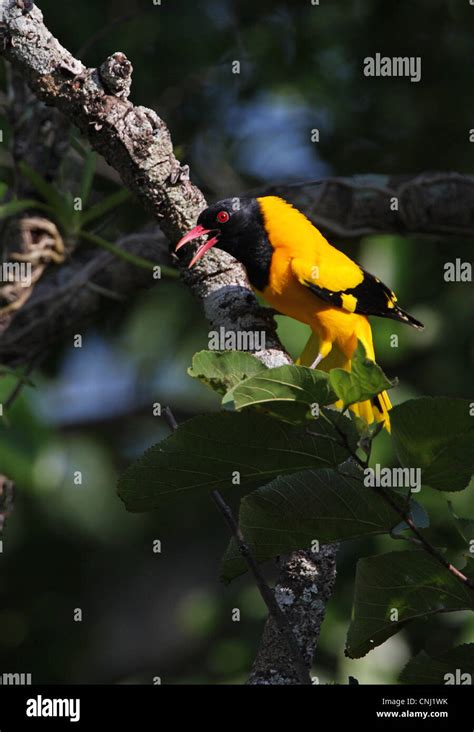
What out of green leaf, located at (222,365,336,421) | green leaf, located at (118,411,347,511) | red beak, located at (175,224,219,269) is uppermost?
red beak, located at (175,224,219,269)

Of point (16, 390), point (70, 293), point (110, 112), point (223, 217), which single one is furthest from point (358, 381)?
point (70, 293)

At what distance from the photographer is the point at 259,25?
16.8ft

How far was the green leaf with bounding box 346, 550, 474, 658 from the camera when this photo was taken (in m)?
1.76

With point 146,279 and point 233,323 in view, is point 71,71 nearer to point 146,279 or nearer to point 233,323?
point 233,323

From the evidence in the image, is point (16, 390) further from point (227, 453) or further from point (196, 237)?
point (227, 453)

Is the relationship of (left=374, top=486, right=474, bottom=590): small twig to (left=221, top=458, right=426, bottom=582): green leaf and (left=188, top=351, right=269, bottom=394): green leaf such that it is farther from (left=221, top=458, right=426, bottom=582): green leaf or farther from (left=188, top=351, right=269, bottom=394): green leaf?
(left=188, top=351, right=269, bottom=394): green leaf

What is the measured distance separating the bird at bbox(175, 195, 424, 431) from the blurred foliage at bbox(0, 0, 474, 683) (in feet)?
1.87

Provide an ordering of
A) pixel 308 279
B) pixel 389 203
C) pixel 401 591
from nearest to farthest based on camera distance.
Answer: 1. pixel 401 591
2. pixel 308 279
3. pixel 389 203

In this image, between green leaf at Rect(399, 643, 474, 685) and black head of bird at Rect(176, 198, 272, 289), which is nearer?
green leaf at Rect(399, 643, 474, 685)

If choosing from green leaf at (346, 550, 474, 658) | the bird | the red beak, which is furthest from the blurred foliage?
green leaf at (346, 550, 474, 658)

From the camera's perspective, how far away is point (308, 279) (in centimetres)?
312

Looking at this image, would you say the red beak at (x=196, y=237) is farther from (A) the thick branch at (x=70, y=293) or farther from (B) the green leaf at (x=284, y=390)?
(A) the thick branch at (x=70, y=293)

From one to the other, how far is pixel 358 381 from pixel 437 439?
0.17 m
